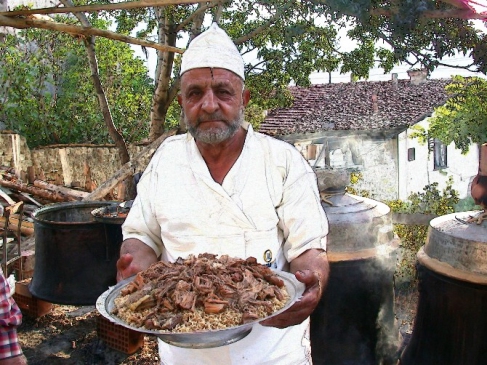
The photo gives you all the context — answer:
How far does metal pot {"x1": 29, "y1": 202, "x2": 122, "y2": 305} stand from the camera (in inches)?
197

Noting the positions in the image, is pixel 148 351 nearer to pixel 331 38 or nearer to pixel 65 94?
pixel 331 38

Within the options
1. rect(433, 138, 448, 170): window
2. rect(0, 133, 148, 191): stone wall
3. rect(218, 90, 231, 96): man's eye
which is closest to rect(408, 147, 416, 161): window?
rect(433, 138, 448, 170): window

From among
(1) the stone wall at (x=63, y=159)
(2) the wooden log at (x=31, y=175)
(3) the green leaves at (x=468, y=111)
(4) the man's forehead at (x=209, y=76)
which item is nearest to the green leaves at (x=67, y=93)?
(1) the stone wall at (x=63, y=159)

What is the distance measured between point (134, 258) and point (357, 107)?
16.6 meters

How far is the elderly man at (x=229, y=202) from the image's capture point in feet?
7.63

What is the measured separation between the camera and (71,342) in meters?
5.01

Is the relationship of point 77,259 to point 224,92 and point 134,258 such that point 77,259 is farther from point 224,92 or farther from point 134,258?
point 224,92

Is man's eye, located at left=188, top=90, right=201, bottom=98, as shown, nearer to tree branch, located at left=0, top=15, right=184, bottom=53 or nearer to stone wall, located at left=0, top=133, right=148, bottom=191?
tree branch, located at left=0, top=15, right=184, bottom=53

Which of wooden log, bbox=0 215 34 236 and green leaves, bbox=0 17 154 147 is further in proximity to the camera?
green leaves, bbox=0 17 154 147

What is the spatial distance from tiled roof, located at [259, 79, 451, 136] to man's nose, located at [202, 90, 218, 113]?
13589 mm

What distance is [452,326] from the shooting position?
10.8ft

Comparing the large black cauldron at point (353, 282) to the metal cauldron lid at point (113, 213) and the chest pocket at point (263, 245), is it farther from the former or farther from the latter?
the metal cauldron lid at point (113, 213)

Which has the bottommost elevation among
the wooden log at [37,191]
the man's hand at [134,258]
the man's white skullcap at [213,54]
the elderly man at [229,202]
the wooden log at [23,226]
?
the wooden log at [23,226]

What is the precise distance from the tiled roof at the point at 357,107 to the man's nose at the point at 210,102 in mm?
13589
